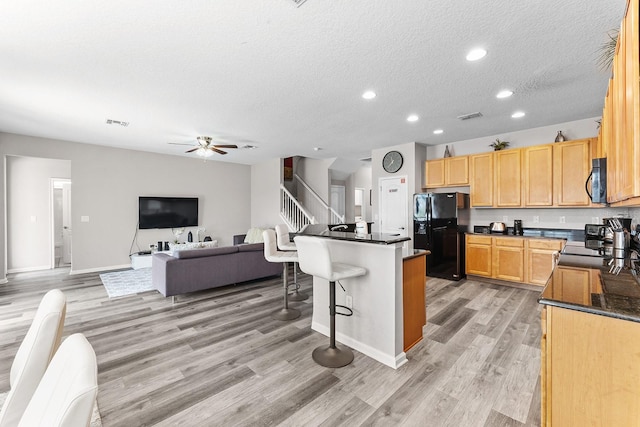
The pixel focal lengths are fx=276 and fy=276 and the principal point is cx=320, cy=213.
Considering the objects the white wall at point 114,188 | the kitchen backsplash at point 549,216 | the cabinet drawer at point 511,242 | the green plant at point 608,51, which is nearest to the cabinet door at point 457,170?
the kitchen backsplash at point 549,216

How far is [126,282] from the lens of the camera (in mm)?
5043

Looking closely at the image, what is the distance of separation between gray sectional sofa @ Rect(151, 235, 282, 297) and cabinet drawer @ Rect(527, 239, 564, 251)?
4284 mm

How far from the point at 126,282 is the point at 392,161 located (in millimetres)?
5721

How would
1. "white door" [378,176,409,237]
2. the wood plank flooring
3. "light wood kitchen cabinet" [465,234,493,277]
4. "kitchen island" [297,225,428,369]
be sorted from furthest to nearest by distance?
1. "white door" [378,176,409,237]
2. "light wood kitchen cabinet" [465,234,493,277]
3. "kitchen island" [297,225,428,369]
4. the wood plank flooring

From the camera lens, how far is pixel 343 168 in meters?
8.41

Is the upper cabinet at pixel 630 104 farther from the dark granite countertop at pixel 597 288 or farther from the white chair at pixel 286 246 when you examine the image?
the white chair at pixel 286 246

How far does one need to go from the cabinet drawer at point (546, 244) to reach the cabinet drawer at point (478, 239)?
1.89 ft

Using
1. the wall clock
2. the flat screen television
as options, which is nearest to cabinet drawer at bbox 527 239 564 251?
the wall clock

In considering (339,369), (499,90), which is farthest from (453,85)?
(339,369)

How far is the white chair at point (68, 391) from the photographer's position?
0.59m

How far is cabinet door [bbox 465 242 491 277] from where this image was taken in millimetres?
4789

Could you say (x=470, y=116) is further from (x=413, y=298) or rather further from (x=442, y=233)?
(x=413, y=298)

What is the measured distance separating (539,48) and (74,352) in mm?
3527

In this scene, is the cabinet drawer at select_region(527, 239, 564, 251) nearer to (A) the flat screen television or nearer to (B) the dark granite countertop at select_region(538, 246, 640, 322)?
(B) the dark granite countertop at select_region(538, 246, 640, 322)
